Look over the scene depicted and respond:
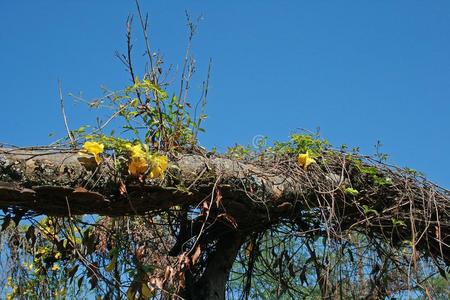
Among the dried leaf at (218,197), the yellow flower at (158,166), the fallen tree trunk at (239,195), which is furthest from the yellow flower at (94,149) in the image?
the dried leaf at (218,197)

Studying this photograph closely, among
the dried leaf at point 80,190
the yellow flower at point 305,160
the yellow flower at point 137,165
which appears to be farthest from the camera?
the yellow flower at point 305,160

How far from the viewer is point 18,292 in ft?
13.9

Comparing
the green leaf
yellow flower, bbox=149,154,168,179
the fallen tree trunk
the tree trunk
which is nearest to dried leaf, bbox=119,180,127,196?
the fallen tree trunk

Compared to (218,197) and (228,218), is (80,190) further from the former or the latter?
(228,218)

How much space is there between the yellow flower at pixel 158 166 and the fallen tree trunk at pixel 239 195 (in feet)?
0.11

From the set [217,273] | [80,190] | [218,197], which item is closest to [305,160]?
[218,197]

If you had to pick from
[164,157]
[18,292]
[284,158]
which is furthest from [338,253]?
[18,292]

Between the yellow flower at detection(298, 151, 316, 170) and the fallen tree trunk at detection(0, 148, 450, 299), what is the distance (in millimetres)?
28

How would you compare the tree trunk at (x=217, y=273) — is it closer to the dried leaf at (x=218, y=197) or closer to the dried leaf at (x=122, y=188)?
the dried leaf at (x=218, y=197)

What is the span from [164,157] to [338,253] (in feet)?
3.43

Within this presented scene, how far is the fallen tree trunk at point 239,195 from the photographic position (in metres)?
2.23

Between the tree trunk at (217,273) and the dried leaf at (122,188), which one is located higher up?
the tree trunk at (217,273)

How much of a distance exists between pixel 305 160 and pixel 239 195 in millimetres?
404

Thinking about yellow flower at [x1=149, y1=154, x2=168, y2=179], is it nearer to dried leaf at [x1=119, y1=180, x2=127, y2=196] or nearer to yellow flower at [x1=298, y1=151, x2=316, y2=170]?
dried leaf at [x1=119, y1=180, x2=127, y2=196]
